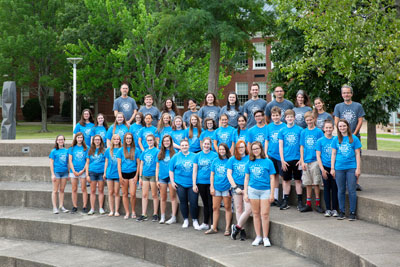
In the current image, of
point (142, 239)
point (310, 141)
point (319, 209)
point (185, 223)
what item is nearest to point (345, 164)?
point (310, 141)

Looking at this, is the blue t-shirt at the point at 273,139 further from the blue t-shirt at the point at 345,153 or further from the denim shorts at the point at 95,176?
the denim shorts at the point at 95,176

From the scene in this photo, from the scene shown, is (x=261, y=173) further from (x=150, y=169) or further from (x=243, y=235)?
(x=150, y=169)

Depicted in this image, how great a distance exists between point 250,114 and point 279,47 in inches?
439

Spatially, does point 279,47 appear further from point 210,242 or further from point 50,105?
point 50,105

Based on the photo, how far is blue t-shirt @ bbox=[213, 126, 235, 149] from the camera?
Answer: 30.8 feet

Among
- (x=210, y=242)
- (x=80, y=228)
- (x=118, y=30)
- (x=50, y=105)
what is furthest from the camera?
(x=50, y=105)

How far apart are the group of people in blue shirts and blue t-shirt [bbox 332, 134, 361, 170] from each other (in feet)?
0.05

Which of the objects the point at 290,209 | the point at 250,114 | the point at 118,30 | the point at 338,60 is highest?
the point at 118,30

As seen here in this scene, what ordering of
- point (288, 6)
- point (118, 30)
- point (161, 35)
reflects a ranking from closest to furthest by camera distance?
point (288, 6) < point (161, 35) < point (118, 30)

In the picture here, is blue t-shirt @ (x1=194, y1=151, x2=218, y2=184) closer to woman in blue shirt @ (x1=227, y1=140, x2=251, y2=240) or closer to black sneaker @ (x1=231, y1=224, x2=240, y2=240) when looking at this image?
woman in blue shirt @ (x1=227, y1=140, x2=251, y2=240)

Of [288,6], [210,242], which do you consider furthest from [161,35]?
[210,242]

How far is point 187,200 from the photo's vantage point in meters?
9.30

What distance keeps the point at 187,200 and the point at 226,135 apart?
1.40 m

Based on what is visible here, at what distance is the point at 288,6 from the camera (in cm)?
1339
